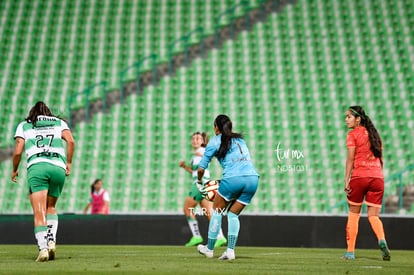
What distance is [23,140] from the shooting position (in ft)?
36.2

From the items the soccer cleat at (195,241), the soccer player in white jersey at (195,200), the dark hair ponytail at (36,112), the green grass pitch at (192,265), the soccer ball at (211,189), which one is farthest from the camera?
the soccer cleat at (195,241)

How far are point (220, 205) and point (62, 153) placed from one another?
6.46ft

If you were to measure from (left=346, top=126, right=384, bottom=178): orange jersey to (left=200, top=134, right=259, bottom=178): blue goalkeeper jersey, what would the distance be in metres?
1.59

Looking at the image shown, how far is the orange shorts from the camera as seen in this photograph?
11930 millimetres

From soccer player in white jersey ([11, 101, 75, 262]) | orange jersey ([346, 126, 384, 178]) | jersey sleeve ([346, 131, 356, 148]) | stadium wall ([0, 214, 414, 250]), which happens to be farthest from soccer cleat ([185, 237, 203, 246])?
soccer player in white jersey ([11, 101, 75, 262])

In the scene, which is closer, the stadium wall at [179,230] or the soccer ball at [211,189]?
the soccer ball at [211,189]

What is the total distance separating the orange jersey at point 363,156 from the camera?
11953mm

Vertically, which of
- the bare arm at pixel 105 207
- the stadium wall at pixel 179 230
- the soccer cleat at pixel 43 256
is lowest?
the soccer cleat at pixel 43 256

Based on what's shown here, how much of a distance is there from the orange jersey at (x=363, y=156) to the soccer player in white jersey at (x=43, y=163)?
3.61 meters

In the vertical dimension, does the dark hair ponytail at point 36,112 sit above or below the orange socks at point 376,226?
above

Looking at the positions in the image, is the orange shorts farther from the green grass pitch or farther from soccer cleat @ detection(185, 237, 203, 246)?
soccer cleat @ detection(185, 237, 203, 246)

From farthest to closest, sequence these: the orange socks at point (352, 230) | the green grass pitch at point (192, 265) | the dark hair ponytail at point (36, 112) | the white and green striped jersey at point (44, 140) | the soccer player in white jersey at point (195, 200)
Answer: the soccer player in white jersey at point (195, 200), the orange socks at point (352, 230), the dark hair ponytail at point (36, 112), the white and green striped jersey at point (44, 140), the green grass pitch at point (192, 265)

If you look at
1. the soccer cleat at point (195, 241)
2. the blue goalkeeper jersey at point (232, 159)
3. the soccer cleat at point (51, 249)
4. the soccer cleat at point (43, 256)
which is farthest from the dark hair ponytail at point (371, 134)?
the soccer cleat at point (195, 241)

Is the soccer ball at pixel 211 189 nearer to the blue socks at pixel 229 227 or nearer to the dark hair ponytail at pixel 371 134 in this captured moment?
the blue socks at pixel 229 227
